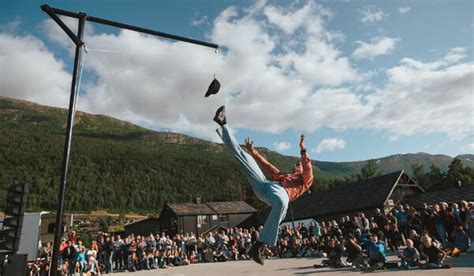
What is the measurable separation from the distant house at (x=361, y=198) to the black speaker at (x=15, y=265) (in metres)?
32.8

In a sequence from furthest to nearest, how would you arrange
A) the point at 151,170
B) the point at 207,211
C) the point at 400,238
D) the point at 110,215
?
the point at 151,170 → the point at 110,215 → the point at 207,211 → the point at 400,238

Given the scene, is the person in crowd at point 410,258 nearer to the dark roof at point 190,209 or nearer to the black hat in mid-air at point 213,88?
the black hat in mid-air at point 213,88

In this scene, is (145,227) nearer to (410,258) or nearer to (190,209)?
(190,209)

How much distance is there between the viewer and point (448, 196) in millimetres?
33031

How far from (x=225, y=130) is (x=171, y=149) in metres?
180

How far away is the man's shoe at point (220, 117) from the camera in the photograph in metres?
6.17

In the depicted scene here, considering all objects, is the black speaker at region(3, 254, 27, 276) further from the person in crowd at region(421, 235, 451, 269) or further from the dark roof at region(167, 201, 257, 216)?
the dark roof at region(167, 201, 257, 216)

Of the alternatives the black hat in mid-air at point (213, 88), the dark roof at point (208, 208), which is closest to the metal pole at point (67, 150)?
the black hat in mid-air at point (213, 88)

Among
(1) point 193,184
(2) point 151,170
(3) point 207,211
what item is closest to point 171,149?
(2) point 151,170

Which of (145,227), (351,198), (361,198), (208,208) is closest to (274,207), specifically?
(361,198)

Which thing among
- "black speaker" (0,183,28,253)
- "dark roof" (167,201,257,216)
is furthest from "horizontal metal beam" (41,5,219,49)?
"dark roof" (167,201,257,216)

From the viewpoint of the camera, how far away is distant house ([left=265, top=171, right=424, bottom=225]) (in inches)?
1451

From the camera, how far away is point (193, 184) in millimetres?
126875

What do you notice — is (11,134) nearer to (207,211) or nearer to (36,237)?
(207,211)
